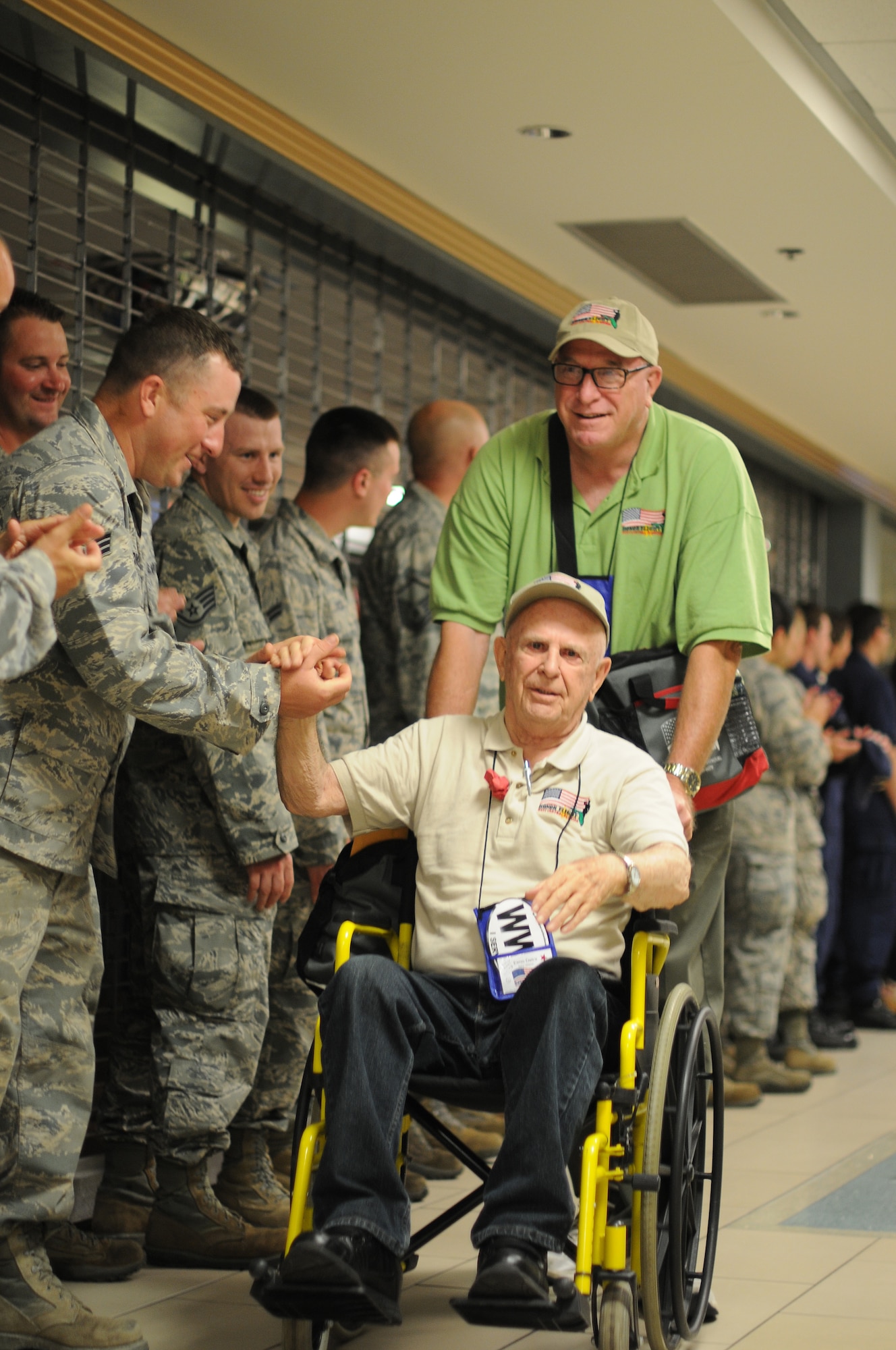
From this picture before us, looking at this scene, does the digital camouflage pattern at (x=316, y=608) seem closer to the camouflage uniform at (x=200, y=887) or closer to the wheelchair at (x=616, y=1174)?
the camouflage uniform at (x=200, y=887)

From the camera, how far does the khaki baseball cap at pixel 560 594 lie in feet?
8.45

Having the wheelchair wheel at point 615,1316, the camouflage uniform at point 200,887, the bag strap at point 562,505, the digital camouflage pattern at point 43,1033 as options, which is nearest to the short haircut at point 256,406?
the camouflage uniform at point 200,887

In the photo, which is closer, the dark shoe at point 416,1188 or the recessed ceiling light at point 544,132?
the dark shoe at point 416,1188

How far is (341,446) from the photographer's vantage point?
12.4 ft

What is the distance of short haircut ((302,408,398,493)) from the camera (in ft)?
12.5

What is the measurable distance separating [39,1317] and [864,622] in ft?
16.7

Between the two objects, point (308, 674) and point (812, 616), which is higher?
point (812, 616)

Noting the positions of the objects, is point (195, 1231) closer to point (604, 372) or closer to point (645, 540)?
point (645, 540)

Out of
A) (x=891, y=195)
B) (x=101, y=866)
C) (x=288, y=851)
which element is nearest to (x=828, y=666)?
(x=891, y=195)

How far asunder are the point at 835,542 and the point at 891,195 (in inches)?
217

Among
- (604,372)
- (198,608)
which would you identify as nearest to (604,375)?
(604,372)

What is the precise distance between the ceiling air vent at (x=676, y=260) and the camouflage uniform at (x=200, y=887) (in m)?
2.60

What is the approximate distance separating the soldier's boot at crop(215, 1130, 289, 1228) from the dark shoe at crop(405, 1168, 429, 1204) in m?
0.33

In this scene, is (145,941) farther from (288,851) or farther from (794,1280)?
(794,1280)
